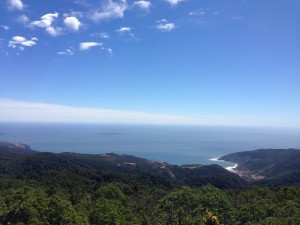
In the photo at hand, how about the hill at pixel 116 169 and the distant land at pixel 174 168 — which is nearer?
the hill at pixel 116 169

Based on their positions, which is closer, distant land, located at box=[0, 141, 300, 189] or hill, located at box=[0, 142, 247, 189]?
hill, located at box=[0, 142, 247, 189]

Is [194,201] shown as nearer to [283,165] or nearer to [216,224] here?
[216,224]

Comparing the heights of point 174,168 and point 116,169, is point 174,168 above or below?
above

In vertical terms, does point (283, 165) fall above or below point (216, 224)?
below

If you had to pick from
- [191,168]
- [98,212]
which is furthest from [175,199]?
[191,168]

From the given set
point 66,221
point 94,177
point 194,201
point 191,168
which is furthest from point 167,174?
point 66,221

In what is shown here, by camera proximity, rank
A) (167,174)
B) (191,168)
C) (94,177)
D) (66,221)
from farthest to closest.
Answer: (191,168) < (167,174) < (94,177) < (66,221)

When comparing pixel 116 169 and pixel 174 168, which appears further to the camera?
pixel 174 168

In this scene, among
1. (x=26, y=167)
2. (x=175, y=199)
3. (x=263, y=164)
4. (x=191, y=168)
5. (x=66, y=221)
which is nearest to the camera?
(x=66, y=221)

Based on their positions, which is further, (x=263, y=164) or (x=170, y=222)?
(x=263, y=164)
